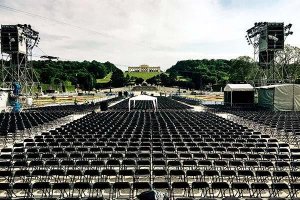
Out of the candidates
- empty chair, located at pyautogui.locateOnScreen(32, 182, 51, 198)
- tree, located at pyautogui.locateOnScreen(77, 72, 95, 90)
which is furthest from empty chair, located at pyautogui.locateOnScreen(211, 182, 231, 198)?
tree, located at pyautogui.locateOnScreen(77, 72, 95, 90)

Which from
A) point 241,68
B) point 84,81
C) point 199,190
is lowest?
point 199,190

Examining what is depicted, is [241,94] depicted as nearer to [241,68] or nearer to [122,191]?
[122,191]

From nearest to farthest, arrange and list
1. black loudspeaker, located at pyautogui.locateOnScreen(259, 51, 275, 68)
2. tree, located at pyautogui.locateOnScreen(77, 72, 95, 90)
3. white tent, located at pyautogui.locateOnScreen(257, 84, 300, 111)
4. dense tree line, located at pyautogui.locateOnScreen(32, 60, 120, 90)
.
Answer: white tent, located at pyautogui.locateOnScreen(257, 84, 300, 111) → black loudspeaker, located at pyautogui.locateOnScreen(259, 51, 275, 68) → dense tree line, located at pyautogui.locateOnScreen(32, 60, 120, 90) → tree, located at pyautogui.locateOnScreen(77, 72, 95, 90)

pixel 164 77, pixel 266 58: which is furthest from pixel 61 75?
pixel 266 58

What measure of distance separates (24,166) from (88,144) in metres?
3.65

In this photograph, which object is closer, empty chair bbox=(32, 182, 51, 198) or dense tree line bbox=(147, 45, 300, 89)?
empty chair bbox=(32, 182, 51, 198)

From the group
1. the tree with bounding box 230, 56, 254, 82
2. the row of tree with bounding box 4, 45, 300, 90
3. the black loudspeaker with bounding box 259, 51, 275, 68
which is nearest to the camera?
the black loudspeaker with bounding box 259, 51, 275, 68

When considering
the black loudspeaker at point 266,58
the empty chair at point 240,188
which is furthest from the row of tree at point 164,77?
the empty chair at point 240,188

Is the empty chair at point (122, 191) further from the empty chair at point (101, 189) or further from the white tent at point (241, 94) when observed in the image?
the white tent at point (241, 94)

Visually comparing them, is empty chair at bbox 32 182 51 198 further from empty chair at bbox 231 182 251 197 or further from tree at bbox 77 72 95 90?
tree at bbox 77 72 95 90

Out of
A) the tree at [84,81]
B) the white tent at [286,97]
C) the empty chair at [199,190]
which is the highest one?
the tree at [84,81]

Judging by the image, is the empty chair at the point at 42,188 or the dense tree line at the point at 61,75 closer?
the empty chair at the point at 42,188

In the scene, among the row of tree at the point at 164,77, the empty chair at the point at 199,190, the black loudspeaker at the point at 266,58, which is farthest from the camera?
the row of tree at the point at 164,77

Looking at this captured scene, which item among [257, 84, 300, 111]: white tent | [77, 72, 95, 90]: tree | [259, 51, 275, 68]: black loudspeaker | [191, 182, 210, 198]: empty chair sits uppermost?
[259, 51, 275, 68]: black loudspeaker
